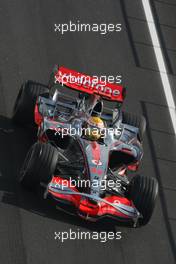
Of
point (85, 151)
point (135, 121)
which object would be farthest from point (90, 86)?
point (85, 151)

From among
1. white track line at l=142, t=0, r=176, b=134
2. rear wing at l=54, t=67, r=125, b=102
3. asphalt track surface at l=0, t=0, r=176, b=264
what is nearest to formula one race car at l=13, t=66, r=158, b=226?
rear wing at l=54, t=67, r=125, b=102

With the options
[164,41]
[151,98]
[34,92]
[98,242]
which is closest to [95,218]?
[98,242]

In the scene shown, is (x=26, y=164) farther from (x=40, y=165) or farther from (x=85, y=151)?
(x=85, y=151)

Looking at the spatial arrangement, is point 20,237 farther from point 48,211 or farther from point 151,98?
point 151,98

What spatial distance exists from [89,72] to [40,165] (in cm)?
586

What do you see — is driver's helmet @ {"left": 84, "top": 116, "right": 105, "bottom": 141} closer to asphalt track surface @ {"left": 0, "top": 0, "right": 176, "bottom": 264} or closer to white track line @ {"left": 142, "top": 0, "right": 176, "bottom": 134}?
asphalt track surface @ {"left": 0, "top": 0, "right": 176, "bottom": 264}

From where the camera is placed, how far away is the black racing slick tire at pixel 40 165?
2114 cm

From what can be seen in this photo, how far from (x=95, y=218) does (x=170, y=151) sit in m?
4.16

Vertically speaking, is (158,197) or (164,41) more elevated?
(164,41)

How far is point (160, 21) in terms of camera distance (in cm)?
2939

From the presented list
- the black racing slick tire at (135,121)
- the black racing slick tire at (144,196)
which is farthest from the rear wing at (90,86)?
the black racing slick tire at (144,196)

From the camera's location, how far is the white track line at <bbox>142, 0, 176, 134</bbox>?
26281 millimetres

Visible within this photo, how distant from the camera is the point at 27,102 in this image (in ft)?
76.5

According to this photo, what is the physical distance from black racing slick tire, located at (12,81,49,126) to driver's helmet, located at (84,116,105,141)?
60.6 inches
